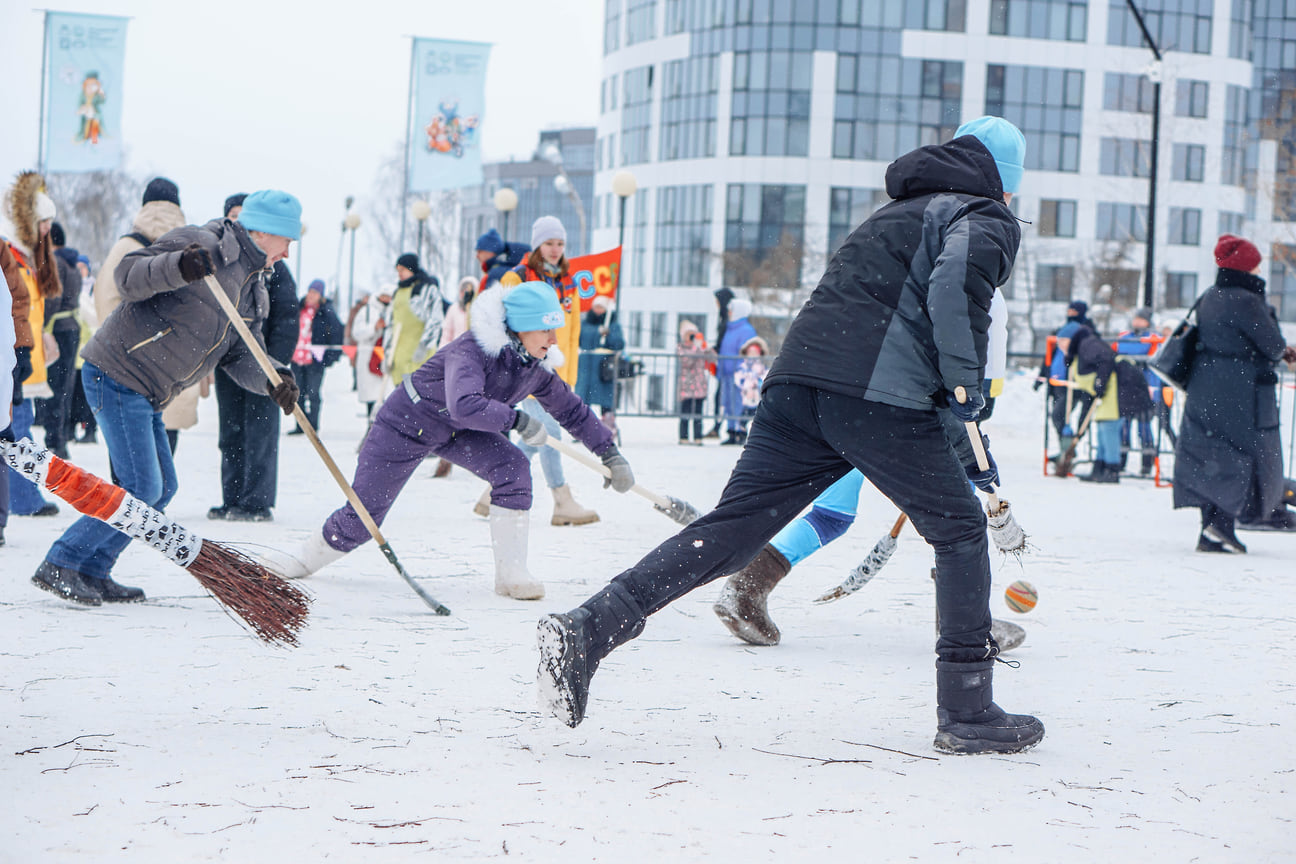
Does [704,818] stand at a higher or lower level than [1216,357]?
lower

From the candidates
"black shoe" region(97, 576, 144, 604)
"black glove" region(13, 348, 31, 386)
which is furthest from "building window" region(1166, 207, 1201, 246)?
"black shoe" region(97, 576, 144, 604)

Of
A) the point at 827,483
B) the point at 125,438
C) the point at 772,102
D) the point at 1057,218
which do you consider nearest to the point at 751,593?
the point at 827,483

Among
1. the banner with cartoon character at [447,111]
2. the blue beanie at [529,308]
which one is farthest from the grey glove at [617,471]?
the banner with cartoon character at [447,111]

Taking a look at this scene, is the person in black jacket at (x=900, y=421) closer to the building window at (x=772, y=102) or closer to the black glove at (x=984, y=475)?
the black glove at (x=984, y=475)

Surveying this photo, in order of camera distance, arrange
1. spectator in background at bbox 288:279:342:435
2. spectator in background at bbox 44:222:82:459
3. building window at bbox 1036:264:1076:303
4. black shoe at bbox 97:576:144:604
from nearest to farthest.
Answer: black shoe at bbox 97:576:144:604
spectator in background at bbox 44:222:82:459
spectator in background at bbox 288:279:342:435
building window at bbox 1036:264:1076:303

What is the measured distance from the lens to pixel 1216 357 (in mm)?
7855

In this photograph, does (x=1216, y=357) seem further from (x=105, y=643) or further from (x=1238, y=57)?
(x=1238, y=57)

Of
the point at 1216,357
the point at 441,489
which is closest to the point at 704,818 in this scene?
the point at 1216,357

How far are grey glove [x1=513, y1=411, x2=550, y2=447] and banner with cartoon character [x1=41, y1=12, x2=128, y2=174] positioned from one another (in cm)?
2171

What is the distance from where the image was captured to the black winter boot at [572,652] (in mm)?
3430

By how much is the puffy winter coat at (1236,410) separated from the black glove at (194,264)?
5.33 metres

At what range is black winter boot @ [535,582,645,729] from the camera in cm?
343

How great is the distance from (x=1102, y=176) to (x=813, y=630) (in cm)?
4869

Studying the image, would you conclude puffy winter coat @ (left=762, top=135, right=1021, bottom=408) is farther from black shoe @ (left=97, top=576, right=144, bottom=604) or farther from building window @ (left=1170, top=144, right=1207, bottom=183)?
building window @ (left=1170, top=144, right=1207, bottom=183)
